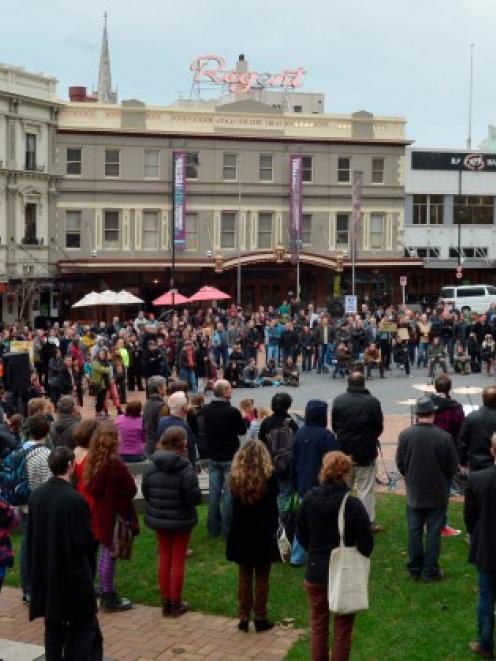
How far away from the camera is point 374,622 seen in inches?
329

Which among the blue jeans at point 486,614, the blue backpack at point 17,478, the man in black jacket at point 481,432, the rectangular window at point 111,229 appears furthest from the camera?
the rectangular window at point 111,229

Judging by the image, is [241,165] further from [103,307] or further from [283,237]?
[103,307]

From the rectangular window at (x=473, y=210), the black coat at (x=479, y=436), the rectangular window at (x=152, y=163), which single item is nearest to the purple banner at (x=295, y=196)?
the rectangular window at (x=152, y=163)

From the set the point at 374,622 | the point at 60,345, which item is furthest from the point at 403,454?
the point at 60,345

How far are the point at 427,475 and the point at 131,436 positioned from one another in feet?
13.6

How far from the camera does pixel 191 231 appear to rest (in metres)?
45.5

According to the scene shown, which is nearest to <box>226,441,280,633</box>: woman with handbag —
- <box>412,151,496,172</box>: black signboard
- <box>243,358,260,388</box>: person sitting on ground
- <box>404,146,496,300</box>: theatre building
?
<box>243,358,260,388</box>: person sitting on ground

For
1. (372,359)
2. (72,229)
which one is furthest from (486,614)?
(72,229)

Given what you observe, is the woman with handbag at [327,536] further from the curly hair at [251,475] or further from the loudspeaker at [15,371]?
the loudspeaker at [15,371]

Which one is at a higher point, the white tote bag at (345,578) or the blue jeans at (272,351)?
the blue jeans at (272,351)

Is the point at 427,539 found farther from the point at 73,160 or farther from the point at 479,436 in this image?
the point at 73,160

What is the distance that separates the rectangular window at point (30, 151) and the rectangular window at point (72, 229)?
2.90 meters

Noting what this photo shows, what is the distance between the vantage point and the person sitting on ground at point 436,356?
2645 centimetres

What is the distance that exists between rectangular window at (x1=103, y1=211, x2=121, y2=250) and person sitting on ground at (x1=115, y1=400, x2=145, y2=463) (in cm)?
3338
